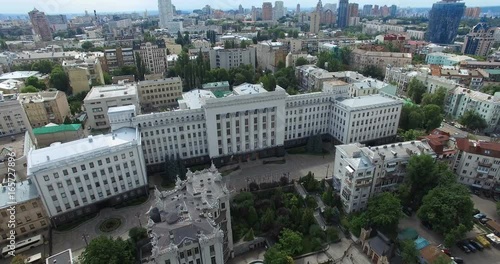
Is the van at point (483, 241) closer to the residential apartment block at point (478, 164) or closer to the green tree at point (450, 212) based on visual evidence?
the green tree at point (450, 212)

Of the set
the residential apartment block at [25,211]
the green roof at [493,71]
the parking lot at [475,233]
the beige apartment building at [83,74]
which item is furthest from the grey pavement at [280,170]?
the green roof at [493,71]

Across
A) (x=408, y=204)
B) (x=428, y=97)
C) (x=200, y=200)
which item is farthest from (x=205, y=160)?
(x=428, y=97)

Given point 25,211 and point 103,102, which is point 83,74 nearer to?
point 103,102

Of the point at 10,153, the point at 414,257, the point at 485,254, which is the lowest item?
the point at 485,254

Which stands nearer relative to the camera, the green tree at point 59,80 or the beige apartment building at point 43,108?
the beige apartment building at point 43,108

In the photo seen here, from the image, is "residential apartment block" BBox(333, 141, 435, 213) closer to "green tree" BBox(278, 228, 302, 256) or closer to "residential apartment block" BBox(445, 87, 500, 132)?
"green tree" BBox(278, 228, 302, 256)

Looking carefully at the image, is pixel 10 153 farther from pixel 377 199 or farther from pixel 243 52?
pixel 243 52
